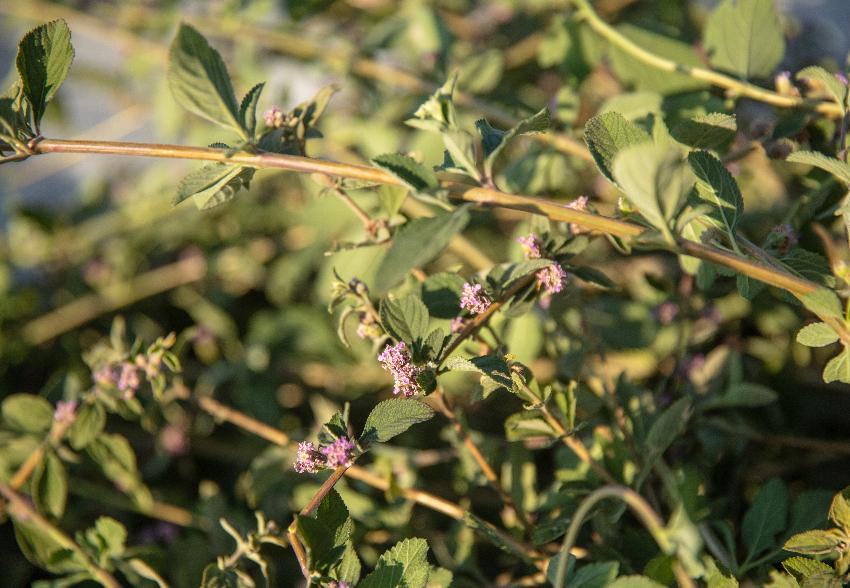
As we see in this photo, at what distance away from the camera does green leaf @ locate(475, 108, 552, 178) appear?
0.57 meters

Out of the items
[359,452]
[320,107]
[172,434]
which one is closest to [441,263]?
[172,434]

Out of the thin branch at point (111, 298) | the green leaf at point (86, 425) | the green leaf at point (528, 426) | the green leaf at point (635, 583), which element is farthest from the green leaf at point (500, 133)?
the thin branch at point (111, 298)

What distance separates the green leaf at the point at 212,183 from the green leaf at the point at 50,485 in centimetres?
49

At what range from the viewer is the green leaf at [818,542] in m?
0.63

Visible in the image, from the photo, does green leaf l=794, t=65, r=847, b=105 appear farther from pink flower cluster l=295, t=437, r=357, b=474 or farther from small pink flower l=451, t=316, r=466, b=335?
pink flower cluster l=295, t=437, r=357, b=474

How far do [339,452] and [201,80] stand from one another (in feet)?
1.05

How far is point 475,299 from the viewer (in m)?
0.63

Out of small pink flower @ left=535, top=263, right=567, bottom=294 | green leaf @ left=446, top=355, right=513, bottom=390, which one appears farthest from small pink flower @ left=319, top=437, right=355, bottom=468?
small pink flower @ left=535, top=263, right=567, bottom=294

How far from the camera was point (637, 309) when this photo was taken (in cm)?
108

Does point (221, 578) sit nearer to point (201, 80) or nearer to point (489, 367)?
point (489, 367)

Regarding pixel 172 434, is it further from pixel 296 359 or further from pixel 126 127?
pixel 126 127

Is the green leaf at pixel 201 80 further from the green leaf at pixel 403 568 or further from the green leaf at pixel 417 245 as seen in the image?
the green leaf at pixel 403 568

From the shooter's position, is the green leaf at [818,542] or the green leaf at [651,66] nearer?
the green leaf at [818,542]

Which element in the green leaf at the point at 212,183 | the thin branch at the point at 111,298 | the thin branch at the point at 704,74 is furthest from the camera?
the thin branch at the point at 111,298
